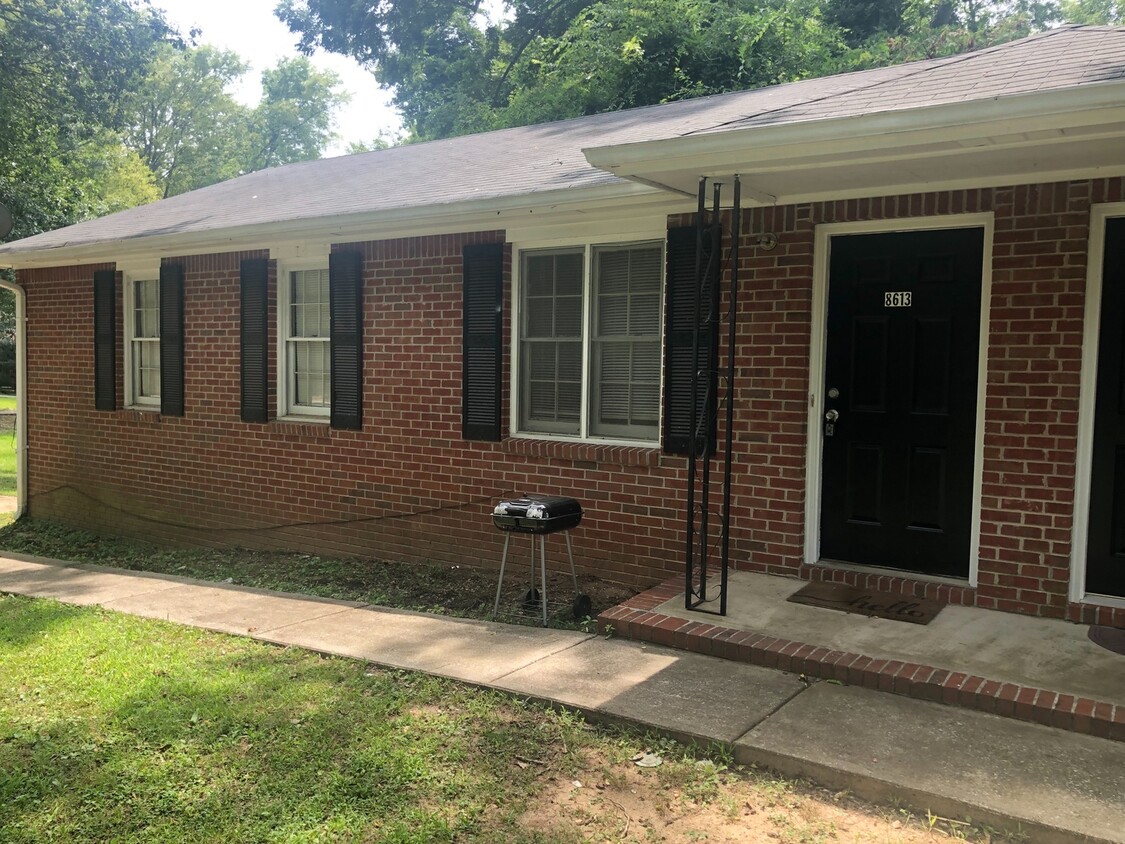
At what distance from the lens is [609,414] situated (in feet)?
21.6

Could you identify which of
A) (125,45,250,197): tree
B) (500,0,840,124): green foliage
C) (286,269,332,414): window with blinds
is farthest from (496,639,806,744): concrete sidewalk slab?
(125,45,250,197): tree

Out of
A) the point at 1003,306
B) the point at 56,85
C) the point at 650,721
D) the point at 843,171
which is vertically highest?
the point at 56,85

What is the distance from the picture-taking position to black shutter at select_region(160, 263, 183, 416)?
905 cm

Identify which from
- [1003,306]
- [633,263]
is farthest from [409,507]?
[1003,306]

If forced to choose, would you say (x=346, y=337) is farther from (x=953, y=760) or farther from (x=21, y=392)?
(x=953, y=760)

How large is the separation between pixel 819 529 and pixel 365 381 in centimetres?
→ 404

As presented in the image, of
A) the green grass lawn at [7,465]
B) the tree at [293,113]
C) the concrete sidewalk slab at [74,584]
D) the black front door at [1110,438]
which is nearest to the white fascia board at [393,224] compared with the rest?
the black front door at [1110,438]

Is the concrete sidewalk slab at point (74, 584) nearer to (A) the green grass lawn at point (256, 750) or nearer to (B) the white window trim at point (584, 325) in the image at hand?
(A) the green grass lawn at point (256, 750)

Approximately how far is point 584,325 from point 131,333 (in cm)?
573

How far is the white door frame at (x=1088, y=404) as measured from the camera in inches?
187

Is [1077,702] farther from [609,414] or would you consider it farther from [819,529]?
[609,414]

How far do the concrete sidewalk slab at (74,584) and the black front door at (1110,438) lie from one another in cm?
631

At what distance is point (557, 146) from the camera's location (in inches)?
321

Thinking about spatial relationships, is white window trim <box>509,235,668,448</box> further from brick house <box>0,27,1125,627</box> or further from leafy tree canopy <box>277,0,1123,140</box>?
leafy tree canopy <box>277,0,1123,140</box>
